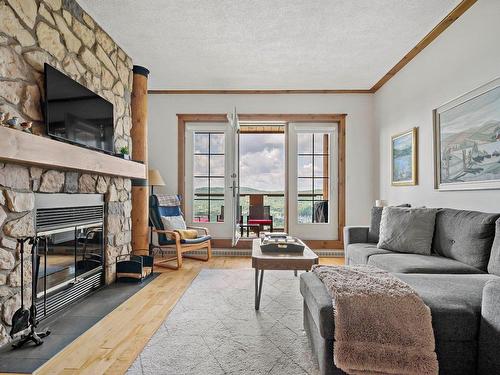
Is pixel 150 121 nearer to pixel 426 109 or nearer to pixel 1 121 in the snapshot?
pixel 1 121

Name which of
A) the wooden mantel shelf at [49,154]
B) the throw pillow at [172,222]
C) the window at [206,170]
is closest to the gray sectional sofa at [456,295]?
the wooden mantel shelf at [49,154]

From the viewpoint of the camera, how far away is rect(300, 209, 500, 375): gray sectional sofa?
61.9 inches

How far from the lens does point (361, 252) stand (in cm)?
325

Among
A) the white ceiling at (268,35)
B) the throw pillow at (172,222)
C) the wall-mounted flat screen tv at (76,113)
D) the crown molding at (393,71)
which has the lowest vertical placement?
the throw pillow at (172,222)

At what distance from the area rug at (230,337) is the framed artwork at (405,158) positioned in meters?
2.00

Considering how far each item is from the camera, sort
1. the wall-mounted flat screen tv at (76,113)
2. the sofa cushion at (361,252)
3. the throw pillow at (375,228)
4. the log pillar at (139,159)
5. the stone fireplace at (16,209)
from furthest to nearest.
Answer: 1. the log pillar at (139,159)
2. the throw pillow at (375,228)
3. the sofa cushion at (361,252)
4. the wall-mounted flat screen tv at (76,113)
5. the stone fireplace at (16,209)

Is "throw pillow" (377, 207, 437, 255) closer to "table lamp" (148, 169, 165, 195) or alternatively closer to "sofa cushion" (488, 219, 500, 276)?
"sofa cushion" (488, 219, 500, 276)

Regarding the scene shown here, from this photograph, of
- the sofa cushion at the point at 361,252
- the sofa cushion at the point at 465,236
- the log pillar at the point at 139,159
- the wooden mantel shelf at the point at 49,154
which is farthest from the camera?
the log pillar at the point at 139,159

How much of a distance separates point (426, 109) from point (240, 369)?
3.32 m

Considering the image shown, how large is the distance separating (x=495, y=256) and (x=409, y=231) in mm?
903

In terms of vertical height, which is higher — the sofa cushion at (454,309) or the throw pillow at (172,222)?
the throw pillow at (172,222)

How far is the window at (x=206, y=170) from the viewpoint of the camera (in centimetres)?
552

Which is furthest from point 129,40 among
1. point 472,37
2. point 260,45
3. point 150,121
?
point 472,37

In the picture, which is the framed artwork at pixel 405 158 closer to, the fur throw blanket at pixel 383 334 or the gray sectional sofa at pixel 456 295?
the gray sectional sofa at pixel 456 295
